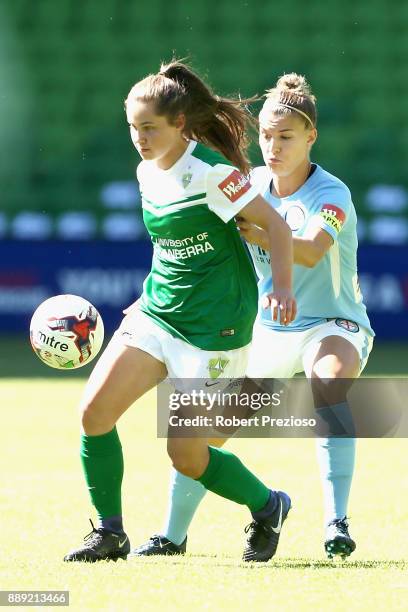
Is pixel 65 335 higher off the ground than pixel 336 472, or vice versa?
pixel 65 335

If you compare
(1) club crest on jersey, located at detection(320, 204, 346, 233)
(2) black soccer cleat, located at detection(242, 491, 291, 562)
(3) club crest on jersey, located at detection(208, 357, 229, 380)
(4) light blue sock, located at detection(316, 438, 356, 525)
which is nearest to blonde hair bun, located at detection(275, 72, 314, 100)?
(1) club crest on jersey, located at detection(320, 204, 346, 233)

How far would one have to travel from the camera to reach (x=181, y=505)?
4.66 metres

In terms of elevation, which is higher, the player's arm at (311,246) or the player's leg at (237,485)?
the player's arm at (311,246)

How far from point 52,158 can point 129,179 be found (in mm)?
1110

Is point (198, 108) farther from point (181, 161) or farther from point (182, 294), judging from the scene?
point (182, 294)

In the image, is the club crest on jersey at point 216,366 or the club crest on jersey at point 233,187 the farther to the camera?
the club crest on jersey at point 216,366

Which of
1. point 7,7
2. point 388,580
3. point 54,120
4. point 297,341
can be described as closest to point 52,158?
point 54,120

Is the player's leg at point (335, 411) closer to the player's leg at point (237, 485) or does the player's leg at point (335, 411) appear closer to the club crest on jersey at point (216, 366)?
the player's leg at point (237, 485)

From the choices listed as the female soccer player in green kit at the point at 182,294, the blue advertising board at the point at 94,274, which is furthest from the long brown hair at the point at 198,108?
the blue advertising board at the point at 94,274

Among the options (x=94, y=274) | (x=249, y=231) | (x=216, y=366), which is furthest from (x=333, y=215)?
(x=94, y=274)

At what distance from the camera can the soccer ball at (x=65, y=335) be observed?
15.3ft

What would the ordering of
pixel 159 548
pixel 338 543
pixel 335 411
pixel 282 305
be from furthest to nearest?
1. pixel 335 411
2. pixel 159 548
3. pixel 338 543
4. pixel 282 305

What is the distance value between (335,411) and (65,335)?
3.47 ft

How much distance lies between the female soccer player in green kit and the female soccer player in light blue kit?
0.96 feet
